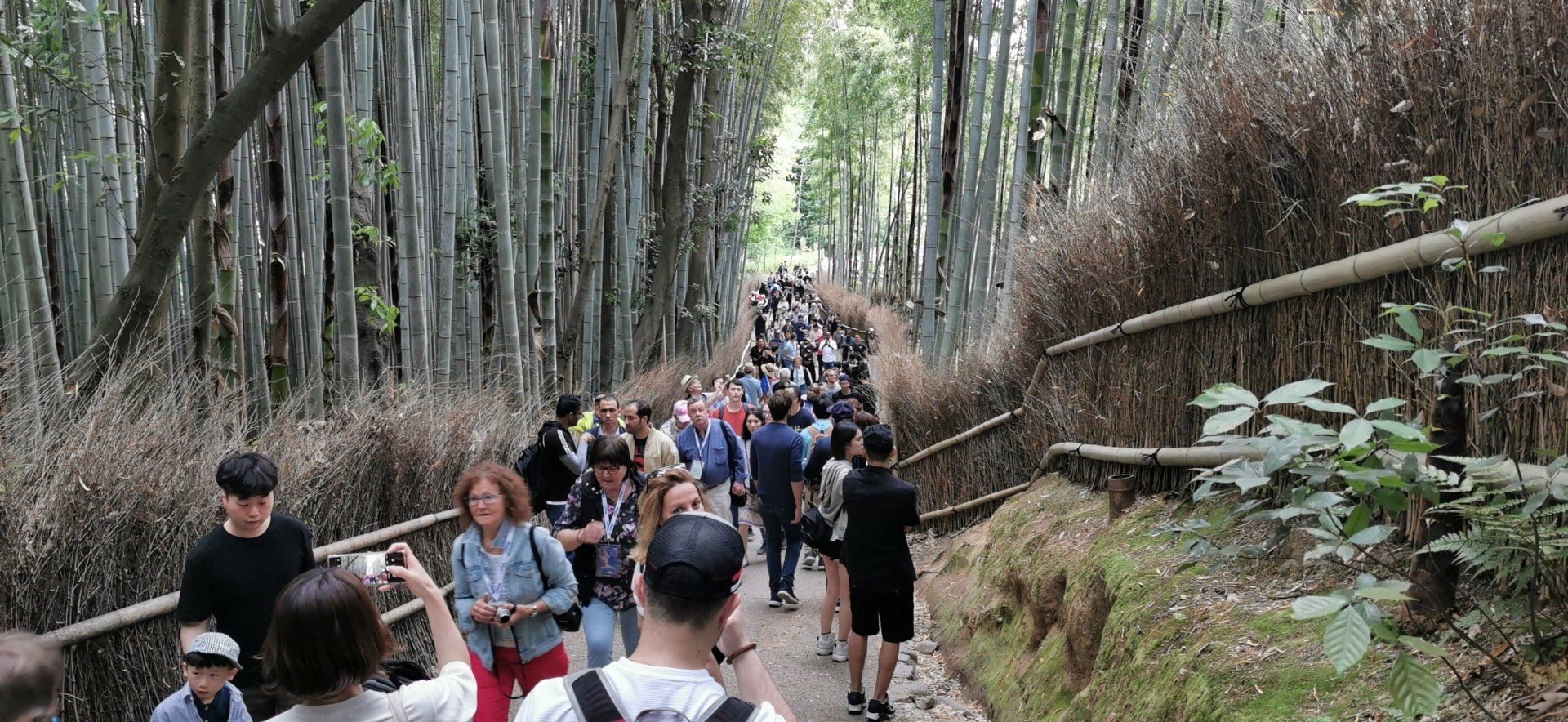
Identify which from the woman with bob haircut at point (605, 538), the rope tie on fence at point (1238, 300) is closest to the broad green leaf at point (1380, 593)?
the rope tie on fence at point (1238, 300)

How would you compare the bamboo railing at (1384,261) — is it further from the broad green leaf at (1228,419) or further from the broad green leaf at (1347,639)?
the broad green leaf at (1347,639)

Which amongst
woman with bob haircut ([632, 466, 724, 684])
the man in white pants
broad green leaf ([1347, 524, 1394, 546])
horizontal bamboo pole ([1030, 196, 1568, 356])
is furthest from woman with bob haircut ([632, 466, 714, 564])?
the man in white pants

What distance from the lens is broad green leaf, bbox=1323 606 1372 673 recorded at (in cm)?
200

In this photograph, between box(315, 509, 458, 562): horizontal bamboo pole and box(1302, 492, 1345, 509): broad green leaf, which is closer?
box(1302, 492, 1345, 509): broad green leaf

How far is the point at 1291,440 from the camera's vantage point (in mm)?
2316

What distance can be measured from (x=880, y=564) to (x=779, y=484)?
7.06 ft

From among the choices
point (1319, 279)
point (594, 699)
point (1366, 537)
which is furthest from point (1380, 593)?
point (1319, 279)

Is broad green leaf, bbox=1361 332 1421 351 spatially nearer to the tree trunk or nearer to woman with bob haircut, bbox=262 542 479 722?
woman with bob haircut, bbox=262 542 479 722

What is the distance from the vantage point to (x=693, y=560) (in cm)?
173

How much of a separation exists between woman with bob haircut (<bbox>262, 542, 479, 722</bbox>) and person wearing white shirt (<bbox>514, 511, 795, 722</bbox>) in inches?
20.7

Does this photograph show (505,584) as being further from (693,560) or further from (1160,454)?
(1160,454)

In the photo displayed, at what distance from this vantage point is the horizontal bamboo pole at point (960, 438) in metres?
7.53

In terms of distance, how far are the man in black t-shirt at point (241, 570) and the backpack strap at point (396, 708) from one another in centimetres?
117

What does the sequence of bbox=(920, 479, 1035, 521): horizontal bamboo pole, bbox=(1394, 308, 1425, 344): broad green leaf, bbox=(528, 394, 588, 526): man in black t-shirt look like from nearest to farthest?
bbox=(1394, 308, 1425, 344): broad green leaf, bbox=(528, 394, 588, 526): man in black t-shirt, bbox=(920, 479, 1035, 521): horizontal bamboo pole
